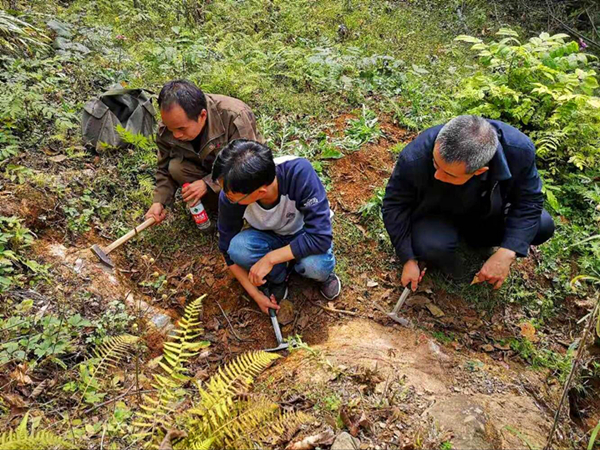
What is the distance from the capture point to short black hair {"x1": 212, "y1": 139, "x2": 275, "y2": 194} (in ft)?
8.79

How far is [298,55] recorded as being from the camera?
20.1ft

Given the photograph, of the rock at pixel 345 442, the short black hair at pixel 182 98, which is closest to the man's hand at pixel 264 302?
the rock at pixel 345 442

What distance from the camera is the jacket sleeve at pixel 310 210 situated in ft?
9.99

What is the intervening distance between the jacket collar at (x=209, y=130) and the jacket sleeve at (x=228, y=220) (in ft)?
2.73

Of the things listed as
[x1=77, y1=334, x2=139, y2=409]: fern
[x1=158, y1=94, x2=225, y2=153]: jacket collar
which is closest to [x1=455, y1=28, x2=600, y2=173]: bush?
[x1=158, y1=94, x2=225, y2=153]: jacket collar

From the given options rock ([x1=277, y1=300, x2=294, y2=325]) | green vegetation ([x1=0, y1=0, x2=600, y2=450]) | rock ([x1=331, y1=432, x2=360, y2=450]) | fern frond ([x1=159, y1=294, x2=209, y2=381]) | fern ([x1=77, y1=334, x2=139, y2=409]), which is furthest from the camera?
rock ([x1=277, y1=300, x2=294, y2=325])

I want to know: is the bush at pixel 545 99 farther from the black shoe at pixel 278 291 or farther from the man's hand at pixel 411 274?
the black shoe at pixel 278 291

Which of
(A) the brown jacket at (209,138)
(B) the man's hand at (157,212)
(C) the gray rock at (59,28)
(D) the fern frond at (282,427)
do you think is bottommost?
(B) the man's hand at (157,212)

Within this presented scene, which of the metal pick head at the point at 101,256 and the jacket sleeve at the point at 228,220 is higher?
the jacket sleeve at the point at 228,220

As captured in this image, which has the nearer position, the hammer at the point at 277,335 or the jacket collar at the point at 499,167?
the jacket collar at the point at 499,167

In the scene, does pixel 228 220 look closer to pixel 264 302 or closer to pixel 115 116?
pixel 264 302

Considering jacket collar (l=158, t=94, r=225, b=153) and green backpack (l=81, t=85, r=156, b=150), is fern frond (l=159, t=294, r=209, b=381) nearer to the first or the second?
jacket collar (l=158, t=94, r=225, b=153)

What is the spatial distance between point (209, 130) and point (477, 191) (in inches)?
84.9

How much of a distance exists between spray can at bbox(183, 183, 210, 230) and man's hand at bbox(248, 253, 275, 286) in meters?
0.97
